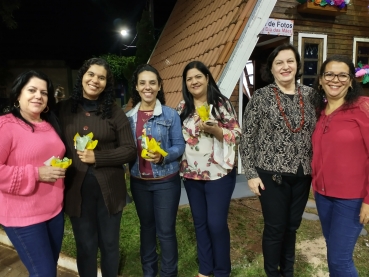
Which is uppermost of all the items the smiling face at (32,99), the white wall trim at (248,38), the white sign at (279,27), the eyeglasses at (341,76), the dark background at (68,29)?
the dark background at (68,29)

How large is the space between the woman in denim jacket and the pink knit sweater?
2.31 ft

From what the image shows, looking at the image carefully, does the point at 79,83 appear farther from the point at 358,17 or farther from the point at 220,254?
the point at 358,17

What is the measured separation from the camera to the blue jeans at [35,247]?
194cm

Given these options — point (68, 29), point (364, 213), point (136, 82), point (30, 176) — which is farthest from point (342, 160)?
point (68, 29)

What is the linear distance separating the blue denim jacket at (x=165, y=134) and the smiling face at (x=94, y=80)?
0.39 metres

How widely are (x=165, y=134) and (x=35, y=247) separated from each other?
1217 millimetres

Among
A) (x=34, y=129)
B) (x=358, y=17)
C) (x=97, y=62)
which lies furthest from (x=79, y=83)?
(x=358, y=17)

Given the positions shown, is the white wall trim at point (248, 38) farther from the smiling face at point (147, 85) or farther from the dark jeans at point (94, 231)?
the dark jeans at point (94, 231)

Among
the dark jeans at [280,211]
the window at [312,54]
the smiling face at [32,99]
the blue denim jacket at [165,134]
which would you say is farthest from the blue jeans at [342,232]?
the window at [312,54]

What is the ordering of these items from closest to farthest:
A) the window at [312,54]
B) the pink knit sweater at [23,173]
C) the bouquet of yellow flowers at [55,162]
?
1. the pink knit sweater at [23,173]
2. the bouquet of yellow flowers at [55,162]
3. the window at [312,54]

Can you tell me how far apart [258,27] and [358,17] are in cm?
432

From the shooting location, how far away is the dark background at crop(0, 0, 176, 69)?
13.3 m

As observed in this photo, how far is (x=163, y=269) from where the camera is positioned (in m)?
2.66

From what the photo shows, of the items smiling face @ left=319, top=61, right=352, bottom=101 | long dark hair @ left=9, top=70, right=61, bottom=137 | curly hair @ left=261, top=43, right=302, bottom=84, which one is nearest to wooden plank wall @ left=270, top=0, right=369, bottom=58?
curly hair @ left=261, top=43, right=302, bottom=84
